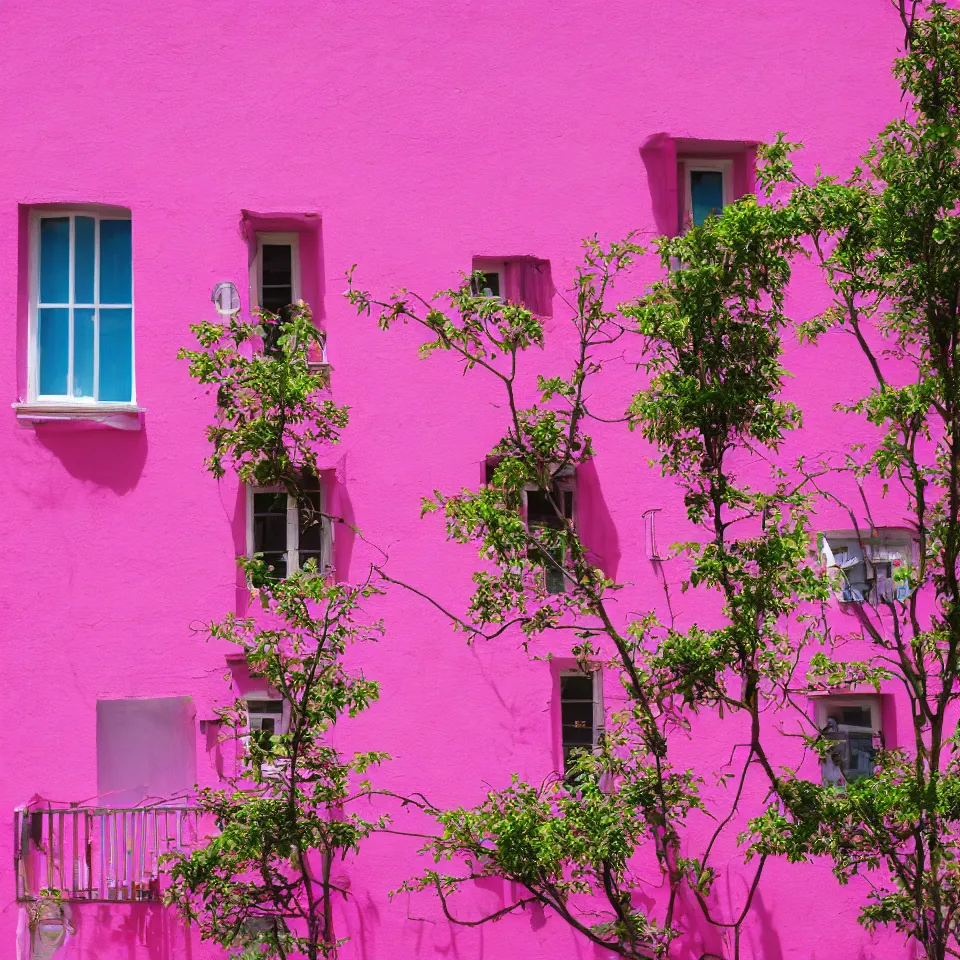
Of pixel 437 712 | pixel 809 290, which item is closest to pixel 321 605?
pixel 437 712

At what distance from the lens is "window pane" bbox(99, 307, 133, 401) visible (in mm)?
16500

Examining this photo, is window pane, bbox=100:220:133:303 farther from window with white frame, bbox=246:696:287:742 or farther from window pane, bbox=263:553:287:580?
window with white frame, bbox=246:696:287:742

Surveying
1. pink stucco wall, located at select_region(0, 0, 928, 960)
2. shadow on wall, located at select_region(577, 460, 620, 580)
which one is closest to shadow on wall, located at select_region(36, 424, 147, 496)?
pink stucco wall, located at select_region(0, 0, 928, 960)

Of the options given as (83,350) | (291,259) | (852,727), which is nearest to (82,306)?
(83,350)

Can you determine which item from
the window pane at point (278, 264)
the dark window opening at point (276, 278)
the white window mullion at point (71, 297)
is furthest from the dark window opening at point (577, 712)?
the white window mullion at point (71, 297)

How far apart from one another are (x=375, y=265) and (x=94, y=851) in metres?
6.02

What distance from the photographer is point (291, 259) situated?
16906mm

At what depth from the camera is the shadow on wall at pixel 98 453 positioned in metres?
16.1

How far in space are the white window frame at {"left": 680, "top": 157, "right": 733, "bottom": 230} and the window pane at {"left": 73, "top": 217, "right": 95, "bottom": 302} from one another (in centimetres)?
586

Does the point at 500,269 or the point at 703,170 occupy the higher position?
the point at 703,170

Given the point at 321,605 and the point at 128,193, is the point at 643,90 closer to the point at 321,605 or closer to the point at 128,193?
the point at 128,193

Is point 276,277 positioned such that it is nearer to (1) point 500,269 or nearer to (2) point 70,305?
(2) point 70,305

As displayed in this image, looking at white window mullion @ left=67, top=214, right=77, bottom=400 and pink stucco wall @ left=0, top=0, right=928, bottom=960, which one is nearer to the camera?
pink stucco wall @ left=0, top=0, right=928, bottom=960

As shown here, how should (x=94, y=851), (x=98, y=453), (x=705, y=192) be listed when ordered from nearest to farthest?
1. (x=94, y=851)
2. (x=98, y=453)
3. (x=705, y=192)
